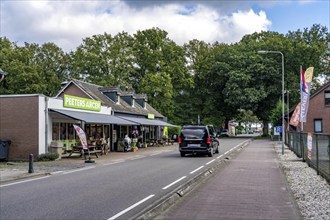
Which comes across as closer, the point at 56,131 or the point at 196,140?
the point at 196,140

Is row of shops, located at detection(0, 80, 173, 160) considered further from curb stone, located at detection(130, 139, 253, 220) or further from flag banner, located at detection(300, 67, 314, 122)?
curb stone, located at detection(130, 139, 253, 220)

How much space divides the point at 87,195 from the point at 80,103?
717 inches

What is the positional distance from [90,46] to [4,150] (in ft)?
115

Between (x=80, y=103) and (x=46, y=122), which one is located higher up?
(x=80, y=103)

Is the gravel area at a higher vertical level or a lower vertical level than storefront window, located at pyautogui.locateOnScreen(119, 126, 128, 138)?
lower

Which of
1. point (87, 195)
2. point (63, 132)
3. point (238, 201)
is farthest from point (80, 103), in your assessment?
point (238, 201)

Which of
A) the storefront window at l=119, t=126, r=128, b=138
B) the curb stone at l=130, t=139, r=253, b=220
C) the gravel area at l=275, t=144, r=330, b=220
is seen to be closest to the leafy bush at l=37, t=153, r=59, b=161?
the curb stone at l=130, t=139, r=253, b=220

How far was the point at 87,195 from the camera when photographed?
1013 cm

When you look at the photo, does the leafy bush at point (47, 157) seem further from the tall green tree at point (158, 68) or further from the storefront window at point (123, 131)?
the tall green tree at point (158, 68)

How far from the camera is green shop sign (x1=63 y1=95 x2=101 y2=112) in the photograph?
25.8 m

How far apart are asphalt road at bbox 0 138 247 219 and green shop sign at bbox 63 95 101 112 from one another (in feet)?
37.3

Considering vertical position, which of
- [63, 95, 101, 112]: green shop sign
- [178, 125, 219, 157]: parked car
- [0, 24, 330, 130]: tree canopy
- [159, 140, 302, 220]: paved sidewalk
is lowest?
[159, 140, 302, 220]: paved sidewalk

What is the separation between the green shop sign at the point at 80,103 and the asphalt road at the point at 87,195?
11375mm

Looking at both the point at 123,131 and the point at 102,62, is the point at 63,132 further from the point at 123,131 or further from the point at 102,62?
the point at 102,62
